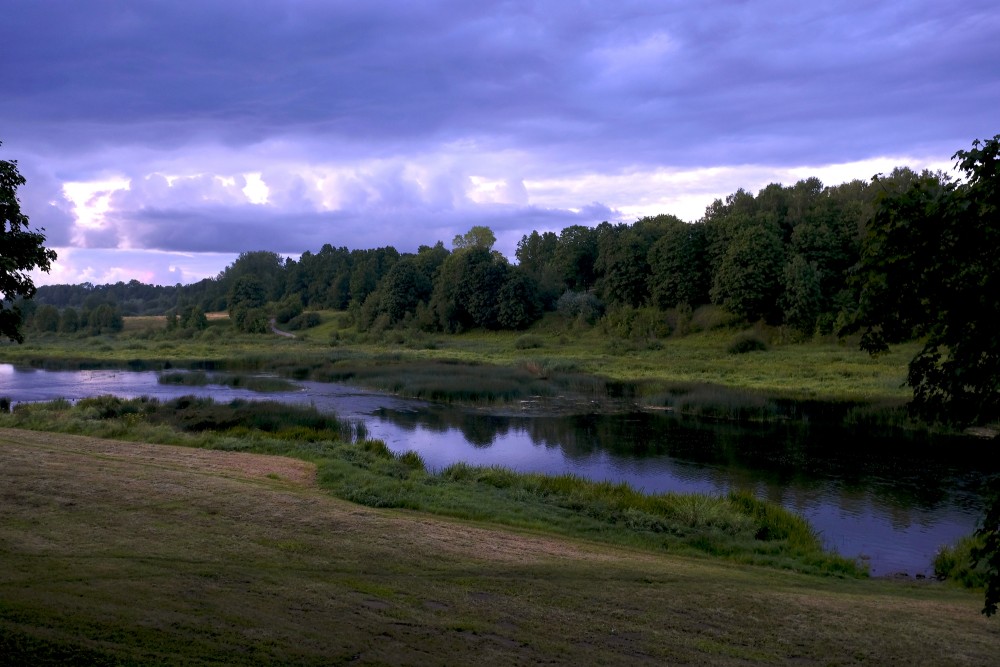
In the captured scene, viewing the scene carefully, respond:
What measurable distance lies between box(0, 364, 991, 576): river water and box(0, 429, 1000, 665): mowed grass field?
18.5 feet

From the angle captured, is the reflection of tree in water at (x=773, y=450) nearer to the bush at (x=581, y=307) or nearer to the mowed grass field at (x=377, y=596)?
the mowed grass field at (x=377, y=596)

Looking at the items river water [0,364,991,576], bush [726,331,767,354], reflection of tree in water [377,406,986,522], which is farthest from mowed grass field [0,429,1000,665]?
bush [726,331,767,354]

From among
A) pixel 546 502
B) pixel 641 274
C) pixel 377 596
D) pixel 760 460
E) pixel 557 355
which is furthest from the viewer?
pixel 641 274

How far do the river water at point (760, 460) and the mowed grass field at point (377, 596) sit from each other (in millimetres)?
5646

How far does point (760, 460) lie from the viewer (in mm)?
24484

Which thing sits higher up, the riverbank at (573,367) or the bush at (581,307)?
the bush at (581,307)

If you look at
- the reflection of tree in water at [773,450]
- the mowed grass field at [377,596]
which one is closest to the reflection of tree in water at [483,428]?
the reflection of tree in water at [773,450]

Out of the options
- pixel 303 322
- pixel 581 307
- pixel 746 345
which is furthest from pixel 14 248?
pixel 303 322

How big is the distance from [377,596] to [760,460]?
61.0 ft

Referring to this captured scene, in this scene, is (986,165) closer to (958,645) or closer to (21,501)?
(958,645)

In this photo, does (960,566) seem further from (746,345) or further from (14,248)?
(746,345)

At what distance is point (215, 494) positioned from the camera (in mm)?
13148

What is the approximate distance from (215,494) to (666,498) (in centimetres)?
924

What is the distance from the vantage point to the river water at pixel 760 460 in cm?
1738
